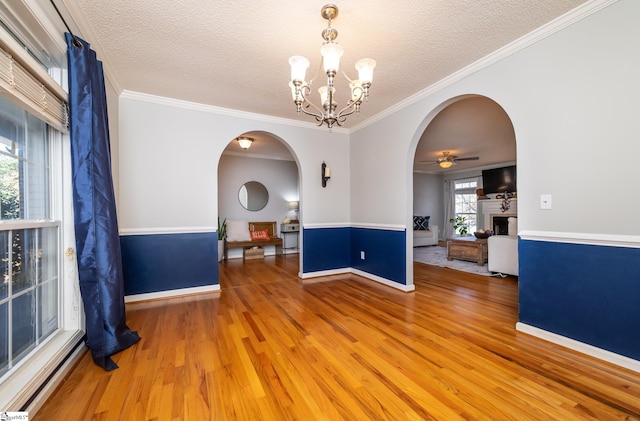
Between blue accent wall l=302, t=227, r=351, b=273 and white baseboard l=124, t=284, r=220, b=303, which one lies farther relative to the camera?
blue accent wall l=302, t=227, r=351, b=273

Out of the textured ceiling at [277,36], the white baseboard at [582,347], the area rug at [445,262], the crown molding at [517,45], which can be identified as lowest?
the area rug at [445,262]

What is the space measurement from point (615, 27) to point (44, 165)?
3.82m

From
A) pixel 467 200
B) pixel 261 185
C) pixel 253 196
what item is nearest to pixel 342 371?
pixel 253 196

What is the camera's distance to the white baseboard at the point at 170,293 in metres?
2.99

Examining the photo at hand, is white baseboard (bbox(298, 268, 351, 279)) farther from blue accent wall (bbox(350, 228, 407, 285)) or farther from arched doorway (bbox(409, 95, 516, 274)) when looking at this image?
arched doorway (bbox(409, 95, 516, 274))

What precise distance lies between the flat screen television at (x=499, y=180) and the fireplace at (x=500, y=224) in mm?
733

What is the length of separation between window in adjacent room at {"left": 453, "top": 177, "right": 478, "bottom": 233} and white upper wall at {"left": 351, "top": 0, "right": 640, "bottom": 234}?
705 cm

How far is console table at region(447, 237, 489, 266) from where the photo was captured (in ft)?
15.8

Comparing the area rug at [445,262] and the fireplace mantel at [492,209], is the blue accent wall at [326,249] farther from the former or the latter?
the fireplace mantel at [492,209]

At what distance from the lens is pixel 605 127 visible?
1.74m

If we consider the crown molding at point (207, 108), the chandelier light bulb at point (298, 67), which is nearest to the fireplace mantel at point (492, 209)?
the crown molding at point (207, 108)

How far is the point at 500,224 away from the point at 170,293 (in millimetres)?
7829

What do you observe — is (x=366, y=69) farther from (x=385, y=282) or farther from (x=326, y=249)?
(x=326, y=249)

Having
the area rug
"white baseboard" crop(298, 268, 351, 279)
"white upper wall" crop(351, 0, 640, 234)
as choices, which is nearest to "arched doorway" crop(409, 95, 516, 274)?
the area rug
